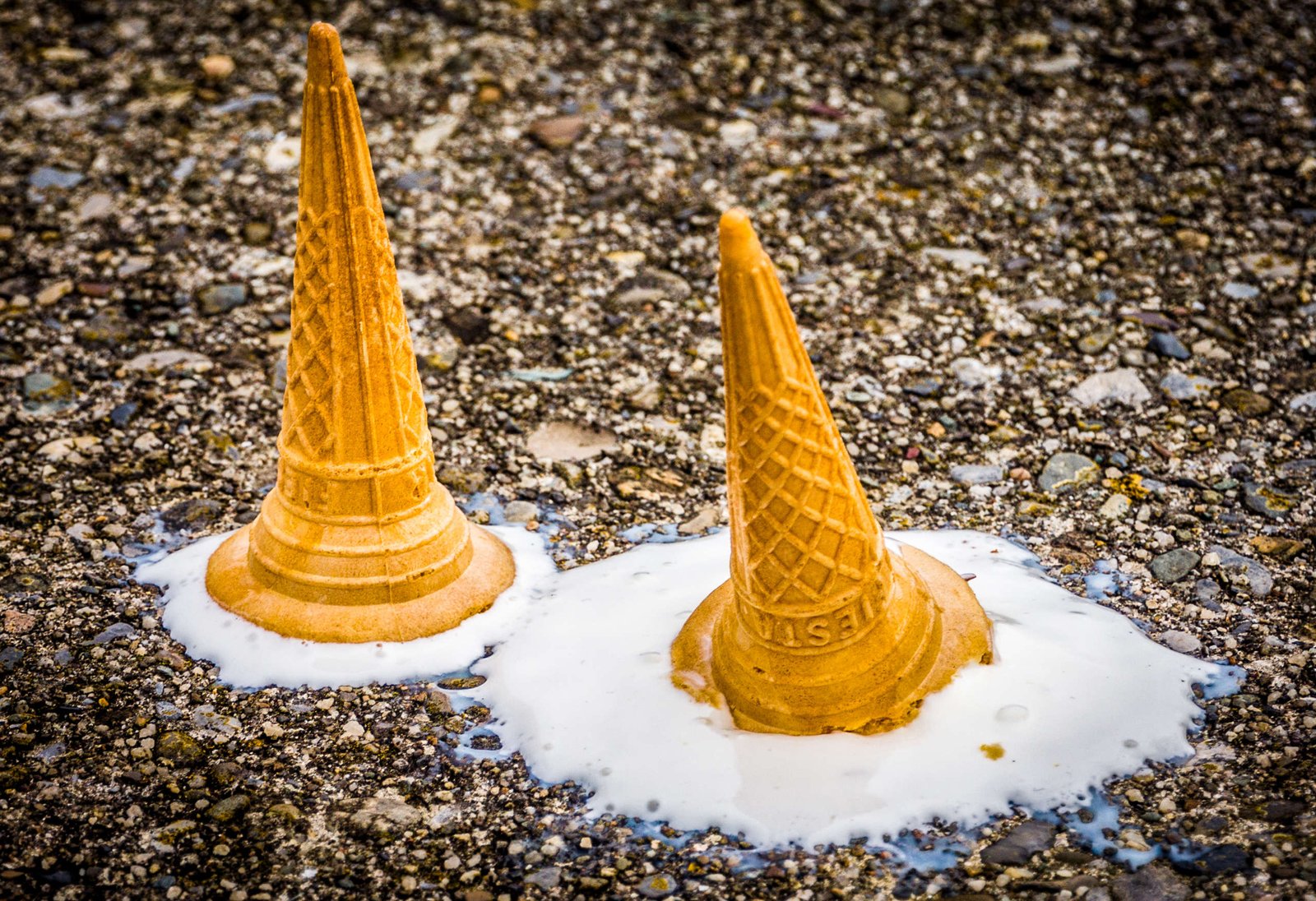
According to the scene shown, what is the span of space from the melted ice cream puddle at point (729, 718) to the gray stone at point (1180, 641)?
83mm

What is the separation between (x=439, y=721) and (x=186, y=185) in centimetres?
303

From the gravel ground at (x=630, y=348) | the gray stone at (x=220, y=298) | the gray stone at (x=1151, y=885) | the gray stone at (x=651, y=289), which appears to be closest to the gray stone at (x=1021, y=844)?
the gravel ground at (x=630, y=348)

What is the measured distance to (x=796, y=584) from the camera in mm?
2297

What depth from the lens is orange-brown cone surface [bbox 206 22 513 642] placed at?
2.49 m

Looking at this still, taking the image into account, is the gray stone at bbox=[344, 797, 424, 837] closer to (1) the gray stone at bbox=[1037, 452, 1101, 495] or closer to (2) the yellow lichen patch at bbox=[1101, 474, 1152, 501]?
(1) the gray stone at bbox=[1037, 452, 1101, 495]

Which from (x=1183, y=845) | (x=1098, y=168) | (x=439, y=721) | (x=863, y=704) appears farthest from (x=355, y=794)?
(x=1098, y=168)

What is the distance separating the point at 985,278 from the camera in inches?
171

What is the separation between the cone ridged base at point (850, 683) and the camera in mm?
2400

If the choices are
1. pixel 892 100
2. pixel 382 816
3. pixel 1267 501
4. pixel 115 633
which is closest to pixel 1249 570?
pixel 1267 501

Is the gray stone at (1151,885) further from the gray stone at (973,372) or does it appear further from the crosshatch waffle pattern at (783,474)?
the gray stone at (973,372)

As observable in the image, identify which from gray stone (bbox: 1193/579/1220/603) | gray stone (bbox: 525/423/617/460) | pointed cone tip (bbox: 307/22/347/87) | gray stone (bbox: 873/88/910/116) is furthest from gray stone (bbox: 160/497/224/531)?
gray stone (bbox: 873/88/910/116)

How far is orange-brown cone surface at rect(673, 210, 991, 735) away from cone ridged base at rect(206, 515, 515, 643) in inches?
22.0

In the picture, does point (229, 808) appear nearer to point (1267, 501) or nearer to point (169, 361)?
point (169, 361)

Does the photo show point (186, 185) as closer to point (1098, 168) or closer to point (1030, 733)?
point (1098, 168)
